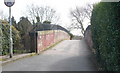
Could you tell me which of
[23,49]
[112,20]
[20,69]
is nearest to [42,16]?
[23,49]

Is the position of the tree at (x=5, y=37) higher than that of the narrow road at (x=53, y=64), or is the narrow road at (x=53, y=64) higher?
the tree at (x=5, y=37)

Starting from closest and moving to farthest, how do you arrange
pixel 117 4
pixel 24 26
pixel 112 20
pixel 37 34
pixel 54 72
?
pixel 117 4 → pixel 112 20 → pixel 54 72 → pixel 37 34 → pixel 24 26

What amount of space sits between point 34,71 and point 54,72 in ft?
2.57

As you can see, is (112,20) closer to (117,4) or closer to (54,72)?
(117,4)

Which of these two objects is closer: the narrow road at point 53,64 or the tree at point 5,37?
the narrow road at point 53,64

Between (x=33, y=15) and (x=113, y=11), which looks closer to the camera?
(x=113, y=11)

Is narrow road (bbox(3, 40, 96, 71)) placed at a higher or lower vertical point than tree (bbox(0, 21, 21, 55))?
lower

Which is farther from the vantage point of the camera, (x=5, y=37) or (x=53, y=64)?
(x=5, y=37)

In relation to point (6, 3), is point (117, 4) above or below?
below

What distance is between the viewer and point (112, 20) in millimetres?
5148

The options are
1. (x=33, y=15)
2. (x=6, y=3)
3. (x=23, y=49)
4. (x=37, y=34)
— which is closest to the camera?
(x=6, y=3)

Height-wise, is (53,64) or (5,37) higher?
(5,37)

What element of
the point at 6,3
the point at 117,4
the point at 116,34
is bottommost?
the point at 116,34

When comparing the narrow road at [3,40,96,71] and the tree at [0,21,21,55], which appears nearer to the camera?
the narrow road at [3,40,96,71]
